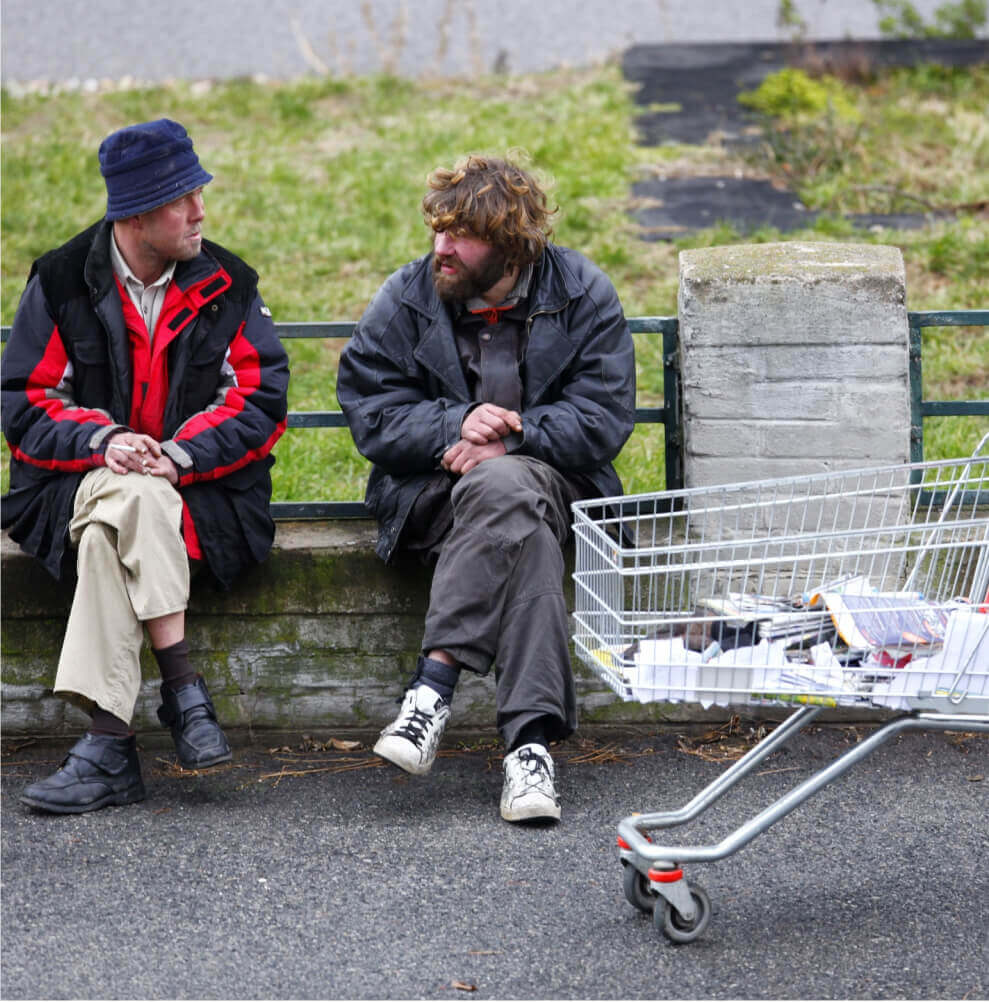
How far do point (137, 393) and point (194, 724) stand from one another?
0.94 metres

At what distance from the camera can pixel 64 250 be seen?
13.4ft

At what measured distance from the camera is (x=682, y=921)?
3.20 m

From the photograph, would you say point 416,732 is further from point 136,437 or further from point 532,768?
point 136,437

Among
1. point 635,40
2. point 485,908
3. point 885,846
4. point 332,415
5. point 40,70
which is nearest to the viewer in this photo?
point 485,908

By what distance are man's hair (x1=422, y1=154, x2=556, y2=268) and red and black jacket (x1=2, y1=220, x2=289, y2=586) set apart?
0.64 m

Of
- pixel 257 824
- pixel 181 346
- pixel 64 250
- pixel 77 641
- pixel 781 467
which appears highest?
pixel 64 250

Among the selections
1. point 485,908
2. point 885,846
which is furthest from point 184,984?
point 885,846

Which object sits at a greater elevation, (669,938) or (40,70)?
(40,70)

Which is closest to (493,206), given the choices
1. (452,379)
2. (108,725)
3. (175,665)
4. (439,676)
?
(452,379)

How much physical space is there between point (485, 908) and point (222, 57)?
1289cm

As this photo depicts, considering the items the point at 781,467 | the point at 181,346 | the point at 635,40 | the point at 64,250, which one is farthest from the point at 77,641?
the point at 635,40

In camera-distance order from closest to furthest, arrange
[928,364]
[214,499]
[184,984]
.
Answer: [184,984]
[214,499]
[928,364]

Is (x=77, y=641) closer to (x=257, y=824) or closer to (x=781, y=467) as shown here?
(x=257, y=824)

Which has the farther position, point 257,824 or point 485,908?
point 257,824
